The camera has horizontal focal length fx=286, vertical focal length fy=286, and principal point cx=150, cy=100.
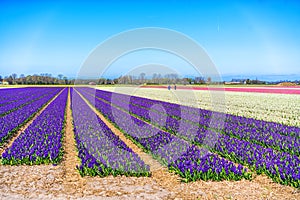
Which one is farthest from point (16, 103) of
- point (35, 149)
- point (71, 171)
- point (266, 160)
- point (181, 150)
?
point (266, 160)

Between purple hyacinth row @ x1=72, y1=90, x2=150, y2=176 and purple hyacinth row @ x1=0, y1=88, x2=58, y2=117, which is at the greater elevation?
purple hyacinth row @ x1=0, y1=88, x2=58, y2=117

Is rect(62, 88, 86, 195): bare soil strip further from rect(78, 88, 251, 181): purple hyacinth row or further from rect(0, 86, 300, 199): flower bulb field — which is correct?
rect(78, 88, 251, 181): purple hyacinth row

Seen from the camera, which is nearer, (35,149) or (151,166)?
(151,166)

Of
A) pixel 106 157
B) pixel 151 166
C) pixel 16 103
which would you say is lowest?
pixel 151 166

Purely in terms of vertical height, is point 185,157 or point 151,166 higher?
point 185,157

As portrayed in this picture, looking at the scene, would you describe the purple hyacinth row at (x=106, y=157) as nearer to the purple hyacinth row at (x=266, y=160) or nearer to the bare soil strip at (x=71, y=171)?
the bare soil strip at (x=71, y=171)

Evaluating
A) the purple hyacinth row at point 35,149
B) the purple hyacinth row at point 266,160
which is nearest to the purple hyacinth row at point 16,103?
the purple hyacinth row at point 35,149

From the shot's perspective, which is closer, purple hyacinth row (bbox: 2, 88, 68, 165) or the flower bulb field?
the flower bulb field

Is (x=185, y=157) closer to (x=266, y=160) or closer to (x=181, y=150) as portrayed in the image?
(x=181, y=150)

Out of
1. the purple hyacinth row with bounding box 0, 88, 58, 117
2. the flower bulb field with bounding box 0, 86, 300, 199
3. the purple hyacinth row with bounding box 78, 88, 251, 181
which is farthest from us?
the purple hyacinth row with bounding box 0, 88, 58, 117

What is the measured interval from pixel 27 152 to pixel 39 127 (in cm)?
437

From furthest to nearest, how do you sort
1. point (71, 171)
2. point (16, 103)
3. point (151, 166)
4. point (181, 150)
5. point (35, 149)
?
point (16, 103), point (35, 149), point (181, 150), point (151, 166), point (71, 171)

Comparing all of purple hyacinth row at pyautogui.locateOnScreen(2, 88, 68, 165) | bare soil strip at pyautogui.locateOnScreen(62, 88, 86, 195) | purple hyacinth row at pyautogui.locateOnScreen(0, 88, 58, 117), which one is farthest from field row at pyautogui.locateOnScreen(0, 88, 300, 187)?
purple hyacinth row at pyautogui.locateOnScreen(0, 88, 58, 117)

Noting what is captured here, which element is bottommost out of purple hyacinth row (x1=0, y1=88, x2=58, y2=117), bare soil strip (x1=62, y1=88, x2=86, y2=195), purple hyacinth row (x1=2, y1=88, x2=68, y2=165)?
bare soil strip (x1=62, y1=88, x2=86, y2=195)
